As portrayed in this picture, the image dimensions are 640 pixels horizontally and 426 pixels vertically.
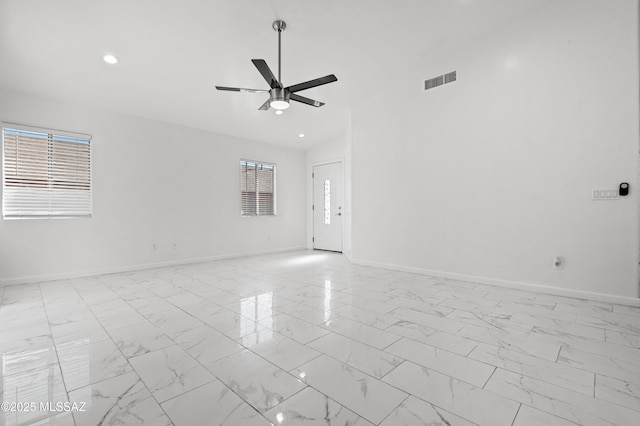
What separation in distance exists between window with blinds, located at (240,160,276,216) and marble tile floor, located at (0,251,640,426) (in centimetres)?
331

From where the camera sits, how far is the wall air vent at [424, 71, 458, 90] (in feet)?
14.1

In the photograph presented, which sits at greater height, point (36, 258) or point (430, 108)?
point (430, 108)

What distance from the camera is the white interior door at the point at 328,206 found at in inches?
287

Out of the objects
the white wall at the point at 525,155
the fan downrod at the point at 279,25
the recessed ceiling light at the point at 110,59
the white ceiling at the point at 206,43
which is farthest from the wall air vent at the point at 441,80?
the recessed ceiling light at the point at 110,59

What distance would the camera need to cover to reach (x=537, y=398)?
1580 mm

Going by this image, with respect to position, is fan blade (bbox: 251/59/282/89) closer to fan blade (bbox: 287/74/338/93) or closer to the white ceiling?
fan blade (bbox: 287/74/338/93)

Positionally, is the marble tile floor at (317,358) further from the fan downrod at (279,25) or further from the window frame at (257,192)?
the window frame at (257,192)

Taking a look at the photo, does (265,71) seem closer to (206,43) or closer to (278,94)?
(278,94)

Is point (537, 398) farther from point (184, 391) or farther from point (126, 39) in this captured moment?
point (126, 39)

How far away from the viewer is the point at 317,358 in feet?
6.61

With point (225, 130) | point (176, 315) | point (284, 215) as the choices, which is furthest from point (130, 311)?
point (284, 215)

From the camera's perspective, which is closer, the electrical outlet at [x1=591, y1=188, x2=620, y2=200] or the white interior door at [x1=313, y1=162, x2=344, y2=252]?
the electrical outlet at [x1=591, y1=188, x2=620, y2=200]

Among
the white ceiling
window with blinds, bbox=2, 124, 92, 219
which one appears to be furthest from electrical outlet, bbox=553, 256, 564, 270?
window with blinds, bbox=2, 124, 92, 219

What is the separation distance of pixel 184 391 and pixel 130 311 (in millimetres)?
1828
